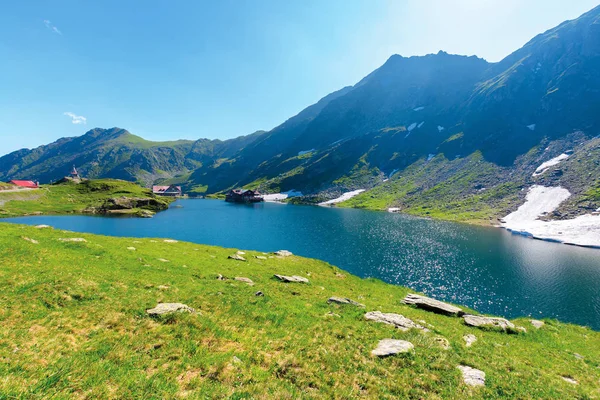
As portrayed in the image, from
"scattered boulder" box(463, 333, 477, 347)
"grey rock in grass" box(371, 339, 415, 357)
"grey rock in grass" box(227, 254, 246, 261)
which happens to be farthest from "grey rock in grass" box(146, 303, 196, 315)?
"grey rock in grass" box(227, 254, 246, 261)

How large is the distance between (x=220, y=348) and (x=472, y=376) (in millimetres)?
12253

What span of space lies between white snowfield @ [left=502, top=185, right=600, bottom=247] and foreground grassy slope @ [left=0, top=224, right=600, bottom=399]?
101m

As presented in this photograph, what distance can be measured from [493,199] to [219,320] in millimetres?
194191

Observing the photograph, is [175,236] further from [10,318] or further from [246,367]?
[246,367]

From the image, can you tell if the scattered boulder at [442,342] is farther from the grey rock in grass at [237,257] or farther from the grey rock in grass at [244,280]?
the grey rock in grass at [237,257]

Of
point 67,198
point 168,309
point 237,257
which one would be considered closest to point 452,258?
point 237,257

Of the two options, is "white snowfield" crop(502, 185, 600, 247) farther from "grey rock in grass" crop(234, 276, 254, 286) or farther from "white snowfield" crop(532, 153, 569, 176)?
"grey rock in grass" crop(234, 276, 254, 286)

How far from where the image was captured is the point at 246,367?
11422mm

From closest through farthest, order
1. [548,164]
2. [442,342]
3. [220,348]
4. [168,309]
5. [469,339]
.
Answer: [220,348] → [168,309] → [442,342] → [469,339] → [548,164]

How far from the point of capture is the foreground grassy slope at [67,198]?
124m

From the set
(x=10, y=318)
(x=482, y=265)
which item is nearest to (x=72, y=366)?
(x=10, y=318)

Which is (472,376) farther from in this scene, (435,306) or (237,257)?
(237,257)

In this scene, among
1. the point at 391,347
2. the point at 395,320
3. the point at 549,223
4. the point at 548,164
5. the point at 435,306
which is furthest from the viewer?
the point at 548,164

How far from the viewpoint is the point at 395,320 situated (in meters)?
18.7
